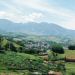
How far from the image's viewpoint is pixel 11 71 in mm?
45562

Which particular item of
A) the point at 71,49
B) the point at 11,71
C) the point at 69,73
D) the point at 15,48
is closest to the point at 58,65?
the point at 69,73

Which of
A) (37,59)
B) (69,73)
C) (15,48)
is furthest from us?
(15,48)

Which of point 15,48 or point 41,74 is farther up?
point 15,48

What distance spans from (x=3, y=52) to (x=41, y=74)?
1590 centimetres

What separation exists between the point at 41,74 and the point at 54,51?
20.8 metres

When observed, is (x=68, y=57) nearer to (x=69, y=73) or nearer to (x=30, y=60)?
(x=30, y=60)

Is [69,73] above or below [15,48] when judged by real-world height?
below

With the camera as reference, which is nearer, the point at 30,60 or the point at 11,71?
the point at 11,71

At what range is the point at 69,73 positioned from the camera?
4534 centimetres

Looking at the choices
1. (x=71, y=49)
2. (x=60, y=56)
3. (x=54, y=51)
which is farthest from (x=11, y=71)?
(x=71, y=49)

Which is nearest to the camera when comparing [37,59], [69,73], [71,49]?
[69,73]

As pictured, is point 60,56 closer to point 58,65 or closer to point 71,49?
point 58,65

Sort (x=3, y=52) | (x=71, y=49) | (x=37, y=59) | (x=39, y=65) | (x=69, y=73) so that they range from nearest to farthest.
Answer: (x=69, y=73) → (x=39, y=65) → (x=37, y=59) → (x=3, y=52) → (x=71, y=49)

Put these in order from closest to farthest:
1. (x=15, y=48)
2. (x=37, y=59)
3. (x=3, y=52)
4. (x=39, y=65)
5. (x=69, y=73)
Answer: (x=69, y=73) → (x=39, y=65) → (x=37, y=59) → (x=3, y=52) → (x=15, y=48)
